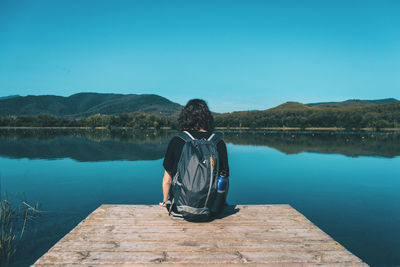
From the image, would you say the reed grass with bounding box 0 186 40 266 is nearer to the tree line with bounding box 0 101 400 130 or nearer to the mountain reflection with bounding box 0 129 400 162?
the mountain reflection with bounding box 0 129 400 162

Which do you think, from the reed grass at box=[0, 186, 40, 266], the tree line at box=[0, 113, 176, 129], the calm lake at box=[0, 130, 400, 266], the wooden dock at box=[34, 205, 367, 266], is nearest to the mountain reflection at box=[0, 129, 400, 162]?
the calm lake at box=[0, 130, 400, 266]

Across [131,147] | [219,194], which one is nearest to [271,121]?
[131,147]

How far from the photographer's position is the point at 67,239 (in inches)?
162

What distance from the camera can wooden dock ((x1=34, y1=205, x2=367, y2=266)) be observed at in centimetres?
344

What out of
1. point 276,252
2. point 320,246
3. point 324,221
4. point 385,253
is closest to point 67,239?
point 276,252

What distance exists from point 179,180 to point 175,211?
93 cm

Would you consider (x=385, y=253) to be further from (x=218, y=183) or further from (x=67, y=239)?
(x=67, y=239)

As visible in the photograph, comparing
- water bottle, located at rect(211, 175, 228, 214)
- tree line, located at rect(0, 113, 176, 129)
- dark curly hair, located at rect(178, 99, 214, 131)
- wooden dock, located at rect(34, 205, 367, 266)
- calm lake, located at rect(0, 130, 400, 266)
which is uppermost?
tree line, located at rect(0, 113, 176, 129)

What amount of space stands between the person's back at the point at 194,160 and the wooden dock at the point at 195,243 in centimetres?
50

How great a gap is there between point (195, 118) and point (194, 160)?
87cm

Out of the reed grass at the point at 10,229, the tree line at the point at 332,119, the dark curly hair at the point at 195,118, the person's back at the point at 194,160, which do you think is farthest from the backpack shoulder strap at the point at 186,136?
the tree line at the point at 332,119

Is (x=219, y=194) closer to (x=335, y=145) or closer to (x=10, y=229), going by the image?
(x=10, y=229)

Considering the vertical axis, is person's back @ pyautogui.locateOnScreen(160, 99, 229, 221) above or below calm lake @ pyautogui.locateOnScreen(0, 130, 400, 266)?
above

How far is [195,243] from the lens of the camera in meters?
3.88
